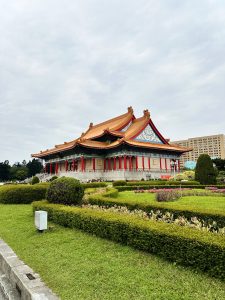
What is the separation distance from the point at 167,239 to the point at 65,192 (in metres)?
5.68

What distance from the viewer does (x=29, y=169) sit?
68.9 meters

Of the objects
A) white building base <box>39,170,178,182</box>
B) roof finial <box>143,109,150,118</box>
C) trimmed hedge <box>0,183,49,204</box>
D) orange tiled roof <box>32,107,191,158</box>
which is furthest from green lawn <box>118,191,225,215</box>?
roof finial <box>143,109,150,118</box>

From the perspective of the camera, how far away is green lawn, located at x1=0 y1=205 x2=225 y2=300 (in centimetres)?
344

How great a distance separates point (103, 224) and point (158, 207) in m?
2.26

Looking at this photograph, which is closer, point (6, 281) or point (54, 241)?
point (6, 281)

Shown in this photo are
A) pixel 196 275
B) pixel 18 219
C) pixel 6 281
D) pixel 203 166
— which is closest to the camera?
pixel 196 275

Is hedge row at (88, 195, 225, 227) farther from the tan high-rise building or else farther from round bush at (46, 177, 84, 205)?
the tan high-rise building

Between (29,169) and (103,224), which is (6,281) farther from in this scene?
(29,169)

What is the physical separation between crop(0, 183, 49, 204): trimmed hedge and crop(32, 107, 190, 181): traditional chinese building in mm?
18514

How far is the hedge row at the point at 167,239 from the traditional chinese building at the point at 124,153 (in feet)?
83.7

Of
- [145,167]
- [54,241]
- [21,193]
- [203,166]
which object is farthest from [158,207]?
[145,167]

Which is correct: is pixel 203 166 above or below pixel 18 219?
above

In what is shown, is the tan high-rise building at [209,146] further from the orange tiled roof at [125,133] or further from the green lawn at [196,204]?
the green lawn at [196,204]

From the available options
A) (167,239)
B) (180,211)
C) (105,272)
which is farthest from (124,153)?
(105,272)
